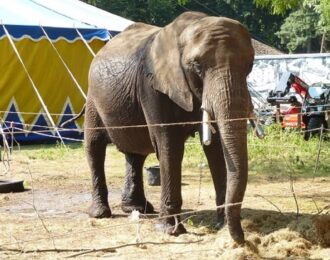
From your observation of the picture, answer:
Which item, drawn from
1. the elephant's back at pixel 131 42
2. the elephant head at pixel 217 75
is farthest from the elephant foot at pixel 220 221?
the elephant's back at pixel 131 42

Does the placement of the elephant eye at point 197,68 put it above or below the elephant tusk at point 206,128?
above

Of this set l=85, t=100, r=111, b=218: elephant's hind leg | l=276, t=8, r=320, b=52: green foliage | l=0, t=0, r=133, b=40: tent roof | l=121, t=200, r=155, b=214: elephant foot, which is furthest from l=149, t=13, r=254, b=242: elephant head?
l=276, t=8, r=320, b=52: green foliage

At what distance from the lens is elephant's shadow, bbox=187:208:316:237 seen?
8.48 m

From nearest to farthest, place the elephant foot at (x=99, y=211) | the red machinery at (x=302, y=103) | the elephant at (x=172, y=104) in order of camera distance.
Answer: the elephant at (x=172, y=104) → the elephant foot at (x=99, y=211) → the red machinery at (x=302, y=103)

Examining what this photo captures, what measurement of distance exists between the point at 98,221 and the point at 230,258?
8.85 feet

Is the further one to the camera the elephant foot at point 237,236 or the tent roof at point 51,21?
the tent roof at point 51,21

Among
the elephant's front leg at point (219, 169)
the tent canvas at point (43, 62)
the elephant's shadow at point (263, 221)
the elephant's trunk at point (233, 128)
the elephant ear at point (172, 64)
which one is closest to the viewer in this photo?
the elephant's trunk at point (233, 128)

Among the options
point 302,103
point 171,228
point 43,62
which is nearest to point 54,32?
point 43,62

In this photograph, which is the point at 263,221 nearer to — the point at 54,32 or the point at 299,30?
the point at 54,32

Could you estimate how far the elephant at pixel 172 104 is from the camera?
24.1ft

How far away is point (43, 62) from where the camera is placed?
20.2m

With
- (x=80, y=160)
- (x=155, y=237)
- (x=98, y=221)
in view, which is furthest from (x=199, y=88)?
(x=80, y=160)

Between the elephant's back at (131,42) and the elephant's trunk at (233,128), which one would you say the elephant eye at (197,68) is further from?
the elephant's back at (131,42)

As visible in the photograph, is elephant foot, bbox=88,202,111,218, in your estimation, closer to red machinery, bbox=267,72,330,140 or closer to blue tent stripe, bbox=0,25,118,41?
red machinery, bbox=267,72,330,140
